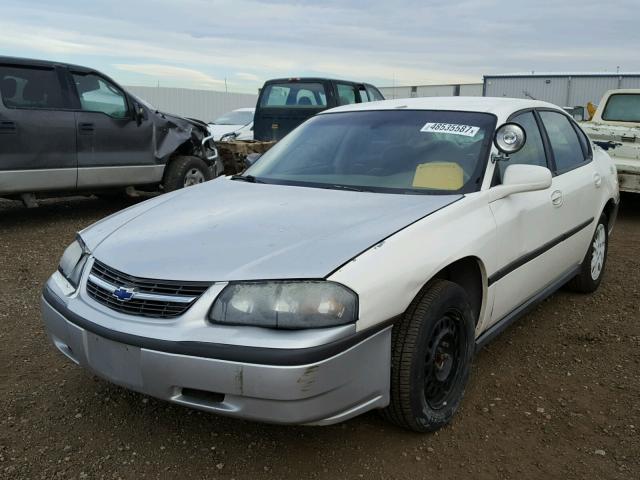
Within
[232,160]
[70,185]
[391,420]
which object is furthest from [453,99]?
[232,160]

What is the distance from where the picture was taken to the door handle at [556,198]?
354 cm

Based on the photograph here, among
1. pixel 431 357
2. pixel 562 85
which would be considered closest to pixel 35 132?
pixel 431 357

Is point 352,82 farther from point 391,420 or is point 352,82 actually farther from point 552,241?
point 391,420

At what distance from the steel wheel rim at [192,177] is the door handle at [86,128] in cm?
141

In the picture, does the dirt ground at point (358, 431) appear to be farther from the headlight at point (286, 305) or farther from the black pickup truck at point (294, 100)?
the black pickup truck at point (294, 100)

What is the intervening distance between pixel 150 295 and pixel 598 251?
3.65 metres

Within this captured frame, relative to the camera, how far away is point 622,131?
783cm

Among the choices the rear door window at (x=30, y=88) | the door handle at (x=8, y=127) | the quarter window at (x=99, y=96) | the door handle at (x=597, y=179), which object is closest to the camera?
the door handle at (x=597, y=179)

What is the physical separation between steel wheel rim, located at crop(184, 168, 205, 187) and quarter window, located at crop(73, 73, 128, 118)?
112cm

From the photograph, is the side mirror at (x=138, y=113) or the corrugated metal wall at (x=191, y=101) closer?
the side mirror at (x=138, y=113)

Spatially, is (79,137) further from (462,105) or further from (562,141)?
(562,141)

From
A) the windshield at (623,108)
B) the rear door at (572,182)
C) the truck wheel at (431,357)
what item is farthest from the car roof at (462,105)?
the windshield at (623,108)

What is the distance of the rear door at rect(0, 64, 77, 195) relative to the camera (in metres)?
6.25

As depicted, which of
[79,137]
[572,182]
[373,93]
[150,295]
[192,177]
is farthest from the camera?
[373,93]
